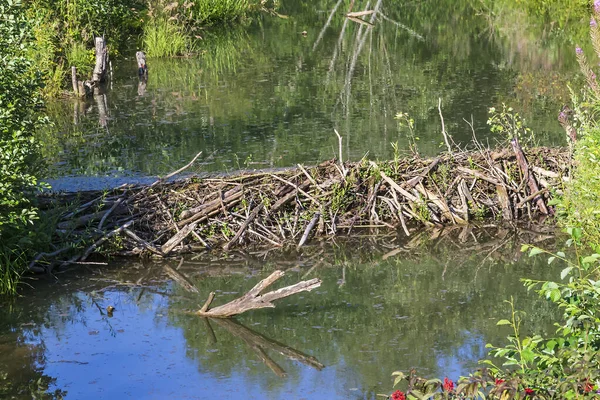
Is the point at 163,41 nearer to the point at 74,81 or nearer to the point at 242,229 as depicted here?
the point at 74,81

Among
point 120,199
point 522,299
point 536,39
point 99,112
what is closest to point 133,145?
point 99,112

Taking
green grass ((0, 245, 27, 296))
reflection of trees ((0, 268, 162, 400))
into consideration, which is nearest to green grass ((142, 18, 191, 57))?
reflection of trees ((0, 268, 162, 400))

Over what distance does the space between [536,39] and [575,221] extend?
452 inches

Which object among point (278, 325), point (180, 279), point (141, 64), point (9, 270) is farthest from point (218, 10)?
point (278, 325)

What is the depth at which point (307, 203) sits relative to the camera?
27.9 feet

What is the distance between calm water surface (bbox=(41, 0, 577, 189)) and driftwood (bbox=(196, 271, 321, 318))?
2878 mm

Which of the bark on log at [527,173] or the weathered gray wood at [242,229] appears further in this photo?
the bark on log at [527,173]

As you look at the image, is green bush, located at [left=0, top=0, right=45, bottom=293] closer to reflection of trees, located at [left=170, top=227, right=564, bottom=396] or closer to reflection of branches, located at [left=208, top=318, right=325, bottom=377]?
reflection of trees, located at [left=170, top=227, right=564, bottom=396]

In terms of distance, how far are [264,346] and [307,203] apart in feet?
7.85

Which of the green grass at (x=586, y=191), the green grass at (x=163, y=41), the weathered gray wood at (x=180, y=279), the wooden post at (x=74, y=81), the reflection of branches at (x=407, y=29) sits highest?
the green grass at (x=586, y=191)

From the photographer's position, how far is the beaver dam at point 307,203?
8.05 meters

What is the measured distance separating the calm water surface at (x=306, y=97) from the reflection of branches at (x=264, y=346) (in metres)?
3.06

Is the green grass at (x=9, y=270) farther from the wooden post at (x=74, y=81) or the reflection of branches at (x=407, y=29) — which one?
the reflection of branches at (x=407, y=29)

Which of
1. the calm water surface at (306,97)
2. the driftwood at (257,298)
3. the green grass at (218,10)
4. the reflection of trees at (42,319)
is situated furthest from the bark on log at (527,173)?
the green grass at (218,10)
